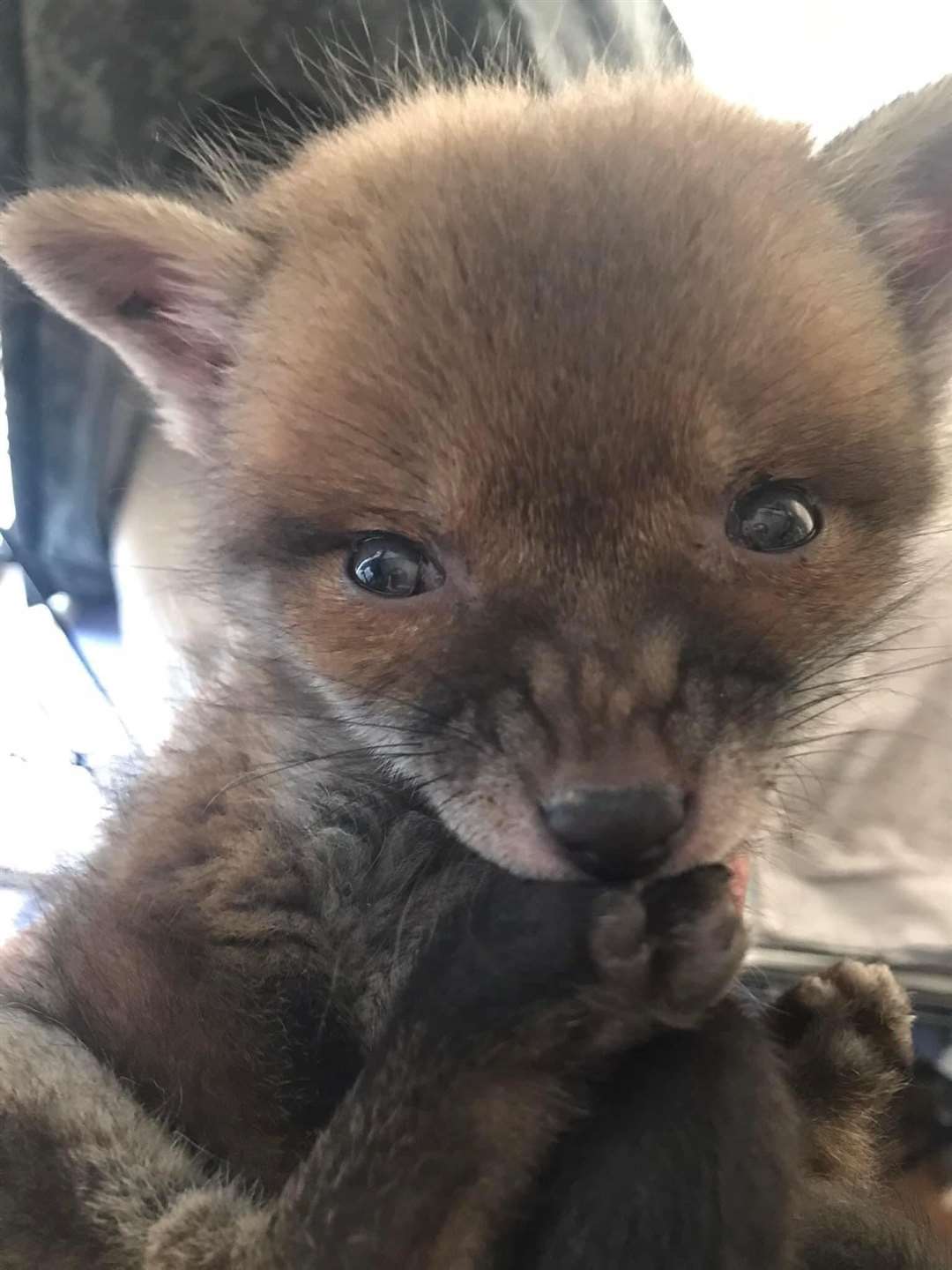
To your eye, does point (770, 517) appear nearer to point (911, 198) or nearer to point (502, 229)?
point (502, 229)

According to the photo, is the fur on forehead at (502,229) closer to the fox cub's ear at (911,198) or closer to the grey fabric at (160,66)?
the fox cub's ear at (911,198)

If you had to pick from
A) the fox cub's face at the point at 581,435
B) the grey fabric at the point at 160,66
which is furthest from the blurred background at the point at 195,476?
the fox cub's face at the point at 581,435

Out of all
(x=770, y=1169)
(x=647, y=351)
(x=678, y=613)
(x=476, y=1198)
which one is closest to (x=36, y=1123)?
(x=476, y=1198)

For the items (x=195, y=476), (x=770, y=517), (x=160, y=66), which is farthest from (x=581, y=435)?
(x=160, y=66)

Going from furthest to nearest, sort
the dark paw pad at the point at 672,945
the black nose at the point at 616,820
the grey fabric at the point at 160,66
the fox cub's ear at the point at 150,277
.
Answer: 1. the grey fabric at the point at 160,66
2. the fox cub's ear at the point at 150,277
3. the dark paw pad at the point at 672,945
4. the black nose at the point at 616,820

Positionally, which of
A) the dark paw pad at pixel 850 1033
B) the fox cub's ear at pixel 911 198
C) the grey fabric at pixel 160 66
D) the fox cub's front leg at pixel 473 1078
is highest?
the grey fabric at pixel 160 66

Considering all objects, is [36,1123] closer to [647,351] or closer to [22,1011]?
[22,1011]

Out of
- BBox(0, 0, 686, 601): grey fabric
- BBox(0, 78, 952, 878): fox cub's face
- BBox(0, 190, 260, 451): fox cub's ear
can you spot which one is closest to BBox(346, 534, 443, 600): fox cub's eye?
BBox(0, 78, 952, 878): fox cub's face

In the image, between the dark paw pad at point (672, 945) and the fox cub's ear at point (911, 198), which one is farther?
the fox cub's ear at point (911, 198)
